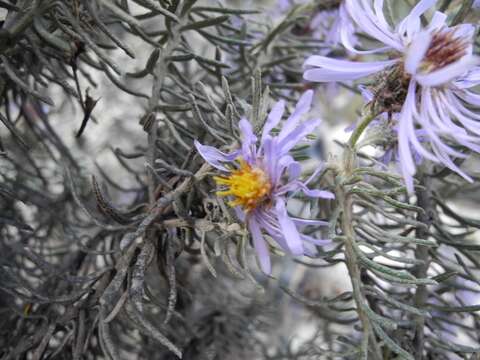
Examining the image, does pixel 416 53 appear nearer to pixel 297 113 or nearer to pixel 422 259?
pixel 297 113

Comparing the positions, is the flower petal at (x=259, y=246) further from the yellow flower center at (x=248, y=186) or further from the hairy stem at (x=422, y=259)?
the hairy stem at (x=422, y=259)

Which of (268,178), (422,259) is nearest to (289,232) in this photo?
(268,178)

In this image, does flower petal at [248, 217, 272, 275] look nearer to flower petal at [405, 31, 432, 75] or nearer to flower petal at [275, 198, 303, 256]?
flower petal at [275, 198, 303, 256]

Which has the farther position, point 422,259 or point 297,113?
point 422,259

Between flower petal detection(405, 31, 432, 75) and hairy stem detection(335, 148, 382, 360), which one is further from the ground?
flower petal detection(405, 31, 432, 75)

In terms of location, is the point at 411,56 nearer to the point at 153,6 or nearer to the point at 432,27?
the point at 432,27

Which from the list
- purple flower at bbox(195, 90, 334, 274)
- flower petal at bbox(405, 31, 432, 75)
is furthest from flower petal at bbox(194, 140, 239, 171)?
flower petal at bbox(405, 31, 432, 75)
